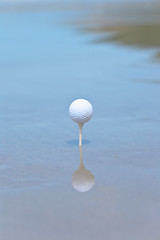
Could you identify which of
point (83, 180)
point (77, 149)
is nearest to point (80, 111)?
point (77, 149)

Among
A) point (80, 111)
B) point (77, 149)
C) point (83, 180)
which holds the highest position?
point (80, 111)

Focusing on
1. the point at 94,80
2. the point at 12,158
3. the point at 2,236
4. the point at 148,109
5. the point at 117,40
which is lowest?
the point at 117,40

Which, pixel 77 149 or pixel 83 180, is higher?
pixel 83 180

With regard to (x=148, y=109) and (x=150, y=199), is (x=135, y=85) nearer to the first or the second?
(x=148, y=109)

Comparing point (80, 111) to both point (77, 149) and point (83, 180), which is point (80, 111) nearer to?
point (77, 149)

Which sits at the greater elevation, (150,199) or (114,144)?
(150,199)

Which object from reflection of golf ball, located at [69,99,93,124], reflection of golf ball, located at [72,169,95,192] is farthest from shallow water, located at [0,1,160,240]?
reflection of golf ball, located at [69,99,93,124]

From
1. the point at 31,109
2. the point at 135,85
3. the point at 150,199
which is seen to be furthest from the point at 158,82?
the point at 150,199

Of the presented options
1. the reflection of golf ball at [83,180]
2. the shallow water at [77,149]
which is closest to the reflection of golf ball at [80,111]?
the shallow water at [77,149]
